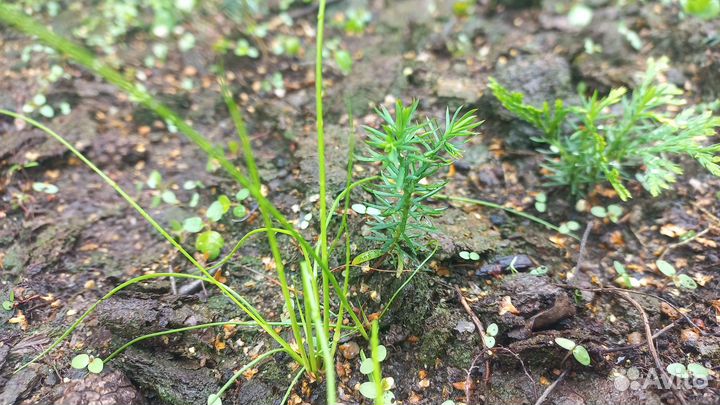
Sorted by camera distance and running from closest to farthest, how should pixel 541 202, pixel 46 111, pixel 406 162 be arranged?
pixel 406 162 → pixel 541 202 → pixel 46 111

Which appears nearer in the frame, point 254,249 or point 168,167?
point 254,249

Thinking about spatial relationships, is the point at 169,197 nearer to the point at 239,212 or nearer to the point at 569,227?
the point at 239,212

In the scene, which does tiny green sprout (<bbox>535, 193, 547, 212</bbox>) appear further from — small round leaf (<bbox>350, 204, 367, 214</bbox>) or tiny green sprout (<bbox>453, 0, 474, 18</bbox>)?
tiny green sprout (<bbox>453, 0, 474, 18</bbox>)

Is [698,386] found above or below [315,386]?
above

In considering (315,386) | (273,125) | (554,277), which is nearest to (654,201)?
(554,277)

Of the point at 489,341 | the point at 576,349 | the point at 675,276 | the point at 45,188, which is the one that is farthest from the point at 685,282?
the point at 45,188

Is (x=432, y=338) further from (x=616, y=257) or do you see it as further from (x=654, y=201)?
(x=654, y=201)
